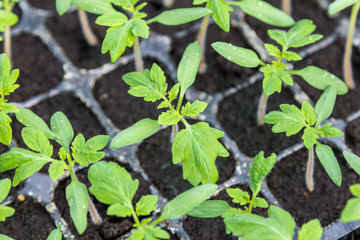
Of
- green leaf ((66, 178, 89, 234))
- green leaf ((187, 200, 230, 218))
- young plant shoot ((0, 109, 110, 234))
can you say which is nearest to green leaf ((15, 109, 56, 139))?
young plant shoot ((0, 109, 110, 234))

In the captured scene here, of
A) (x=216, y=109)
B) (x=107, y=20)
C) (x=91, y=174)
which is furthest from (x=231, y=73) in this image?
(x=91, y=174)

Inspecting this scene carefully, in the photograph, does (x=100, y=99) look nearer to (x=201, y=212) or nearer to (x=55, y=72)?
(x=55, y=72)

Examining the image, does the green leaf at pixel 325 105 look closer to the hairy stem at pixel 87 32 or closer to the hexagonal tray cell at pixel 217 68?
the hexagonal tray cell at pixel 217 68

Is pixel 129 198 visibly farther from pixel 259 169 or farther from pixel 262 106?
pixel 262 106

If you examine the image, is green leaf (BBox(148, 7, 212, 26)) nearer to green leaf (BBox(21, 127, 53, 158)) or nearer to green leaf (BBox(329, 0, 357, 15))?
green leaf (BBox(329, 0, 357, 15))

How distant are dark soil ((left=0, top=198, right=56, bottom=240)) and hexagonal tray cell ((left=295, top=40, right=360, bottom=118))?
30.8 inches

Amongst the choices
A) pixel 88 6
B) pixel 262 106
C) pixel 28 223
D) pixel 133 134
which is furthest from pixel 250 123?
pixel 28 223

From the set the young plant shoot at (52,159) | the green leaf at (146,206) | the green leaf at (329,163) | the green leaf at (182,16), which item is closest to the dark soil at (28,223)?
the young plant shoot at (52,159)

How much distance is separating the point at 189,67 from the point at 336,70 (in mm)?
530

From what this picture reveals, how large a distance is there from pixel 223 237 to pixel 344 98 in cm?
54

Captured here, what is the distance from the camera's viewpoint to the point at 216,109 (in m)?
1.54

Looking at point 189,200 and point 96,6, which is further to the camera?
point 96,6

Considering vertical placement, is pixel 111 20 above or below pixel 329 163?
above

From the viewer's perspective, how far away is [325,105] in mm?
1294
